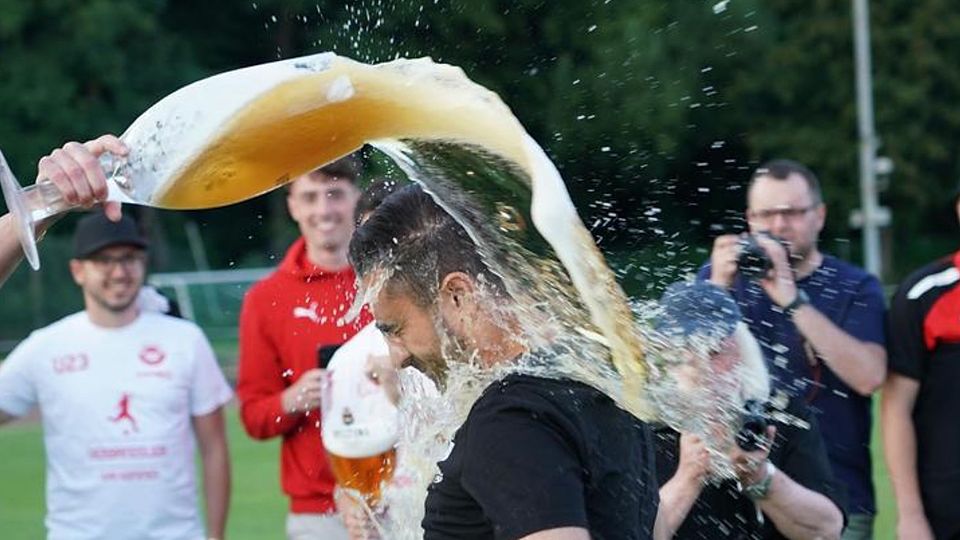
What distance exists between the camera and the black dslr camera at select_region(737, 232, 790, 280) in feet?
21.1

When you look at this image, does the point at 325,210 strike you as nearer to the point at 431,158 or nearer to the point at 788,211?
the point at 788,211

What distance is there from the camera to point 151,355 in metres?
7.57

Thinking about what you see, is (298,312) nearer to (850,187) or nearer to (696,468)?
(696,468)

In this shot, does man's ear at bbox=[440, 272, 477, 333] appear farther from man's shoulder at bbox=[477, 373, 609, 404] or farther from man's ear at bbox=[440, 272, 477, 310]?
man's shoulder at bbox=[477, 373, 609, 404]

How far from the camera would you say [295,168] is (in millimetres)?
3939

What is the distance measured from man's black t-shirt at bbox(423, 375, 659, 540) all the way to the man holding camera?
9.32ft

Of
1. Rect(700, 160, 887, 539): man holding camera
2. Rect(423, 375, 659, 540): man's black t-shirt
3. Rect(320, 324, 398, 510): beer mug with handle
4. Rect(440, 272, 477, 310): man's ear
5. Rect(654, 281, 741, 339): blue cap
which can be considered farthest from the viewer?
Rect(700, 160, 887, 539): man holding camera

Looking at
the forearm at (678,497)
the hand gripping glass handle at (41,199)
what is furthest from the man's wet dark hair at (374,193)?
the hand gripping glass handle at (41,199)

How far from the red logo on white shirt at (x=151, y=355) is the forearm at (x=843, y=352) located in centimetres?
262

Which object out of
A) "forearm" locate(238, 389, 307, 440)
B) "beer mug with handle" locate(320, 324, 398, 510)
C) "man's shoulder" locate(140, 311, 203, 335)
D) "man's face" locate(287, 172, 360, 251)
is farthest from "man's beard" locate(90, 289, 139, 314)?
"beer mug with handle" locate(320, 324, 398, 510)

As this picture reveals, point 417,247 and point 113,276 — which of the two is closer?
point 417,247

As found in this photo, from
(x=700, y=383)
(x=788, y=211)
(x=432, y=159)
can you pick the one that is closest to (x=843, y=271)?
(x=788, y=211)

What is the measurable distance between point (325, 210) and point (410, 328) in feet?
11.1

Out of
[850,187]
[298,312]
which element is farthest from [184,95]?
[850,187]
